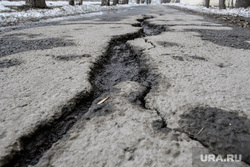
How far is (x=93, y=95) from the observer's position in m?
0.88

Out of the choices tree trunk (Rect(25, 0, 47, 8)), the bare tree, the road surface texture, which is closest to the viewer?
the road surface texture

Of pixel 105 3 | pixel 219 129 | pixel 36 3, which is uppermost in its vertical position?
pixel 105 3

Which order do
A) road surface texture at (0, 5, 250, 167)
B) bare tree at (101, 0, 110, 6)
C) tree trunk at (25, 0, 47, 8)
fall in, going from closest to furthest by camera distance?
road surface texture at (0, 5, 250, 167) → tree trunk at (25, 0, 47, 8) → bare tree at (101, 0, 110, 6)

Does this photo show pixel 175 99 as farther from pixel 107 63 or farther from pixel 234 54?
pixel 234 54

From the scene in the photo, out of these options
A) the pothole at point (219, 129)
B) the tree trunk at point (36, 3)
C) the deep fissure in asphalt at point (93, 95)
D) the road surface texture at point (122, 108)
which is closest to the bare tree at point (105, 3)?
the tree trunk at point (36, 3)

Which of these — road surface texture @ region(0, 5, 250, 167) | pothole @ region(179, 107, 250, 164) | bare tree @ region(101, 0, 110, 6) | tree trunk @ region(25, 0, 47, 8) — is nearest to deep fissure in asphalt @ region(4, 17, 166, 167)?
road surface texture @ region(0, 5, 250, 167)

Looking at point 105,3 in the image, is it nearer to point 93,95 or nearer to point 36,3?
point 36,3

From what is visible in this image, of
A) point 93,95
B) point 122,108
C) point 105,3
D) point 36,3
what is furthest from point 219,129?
point 105,3

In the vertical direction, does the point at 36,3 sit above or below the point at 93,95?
above

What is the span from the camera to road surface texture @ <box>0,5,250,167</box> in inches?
20.9

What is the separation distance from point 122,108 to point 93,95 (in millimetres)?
217

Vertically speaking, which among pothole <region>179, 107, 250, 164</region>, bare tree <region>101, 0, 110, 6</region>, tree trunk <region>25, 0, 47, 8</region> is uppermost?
bare tree <region>101, 0, 110, 6</region>

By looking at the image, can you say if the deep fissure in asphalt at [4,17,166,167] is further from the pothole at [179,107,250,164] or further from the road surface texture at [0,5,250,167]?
the pothole at [179,107,250,164]

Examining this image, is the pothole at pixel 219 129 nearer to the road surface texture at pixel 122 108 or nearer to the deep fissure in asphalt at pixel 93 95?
the road surface texture at pixel 122 108
